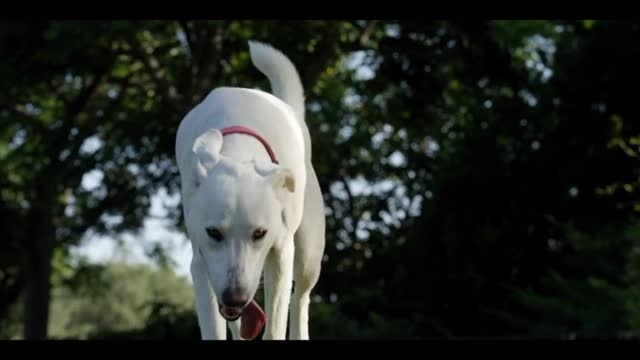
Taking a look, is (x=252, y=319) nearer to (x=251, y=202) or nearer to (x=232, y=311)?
(x=232, y=311)

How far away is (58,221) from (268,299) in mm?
19532

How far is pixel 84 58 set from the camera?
64.9 feet

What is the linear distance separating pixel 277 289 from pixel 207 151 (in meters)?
0.83

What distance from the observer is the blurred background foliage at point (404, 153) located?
18.4 meters

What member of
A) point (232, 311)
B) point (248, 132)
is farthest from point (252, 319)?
point (248, 132)

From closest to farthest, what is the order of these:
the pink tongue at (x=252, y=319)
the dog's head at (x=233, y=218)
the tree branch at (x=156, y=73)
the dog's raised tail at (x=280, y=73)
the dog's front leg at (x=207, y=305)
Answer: the dog's head at (x=233, y=218) → the pink tongue at (x=252, y=319) → the dog's front leg at (x=207, y=305) → the dog's raised tail at (x=280, y=73) → the tree branch at (x=156, y=73)

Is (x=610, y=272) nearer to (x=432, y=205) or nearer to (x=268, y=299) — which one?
(x=432, y=205)

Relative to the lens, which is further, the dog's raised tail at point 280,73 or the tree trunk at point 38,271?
the tree trunk at point 38,271

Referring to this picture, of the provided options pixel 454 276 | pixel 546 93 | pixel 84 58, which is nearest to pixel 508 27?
pixel 546 93

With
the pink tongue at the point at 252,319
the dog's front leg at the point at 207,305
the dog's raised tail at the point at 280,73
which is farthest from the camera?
the dog's raised tail at the point at 280,73

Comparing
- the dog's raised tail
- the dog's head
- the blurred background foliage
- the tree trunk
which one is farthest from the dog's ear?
the tree trunk

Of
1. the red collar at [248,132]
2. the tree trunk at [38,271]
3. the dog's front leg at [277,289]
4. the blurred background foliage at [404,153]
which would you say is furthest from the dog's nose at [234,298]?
the tree trunk at [38,271]

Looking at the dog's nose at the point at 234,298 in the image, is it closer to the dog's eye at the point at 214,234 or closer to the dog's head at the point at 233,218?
the dog's head at the point at 233,218

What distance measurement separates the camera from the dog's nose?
407 cm
